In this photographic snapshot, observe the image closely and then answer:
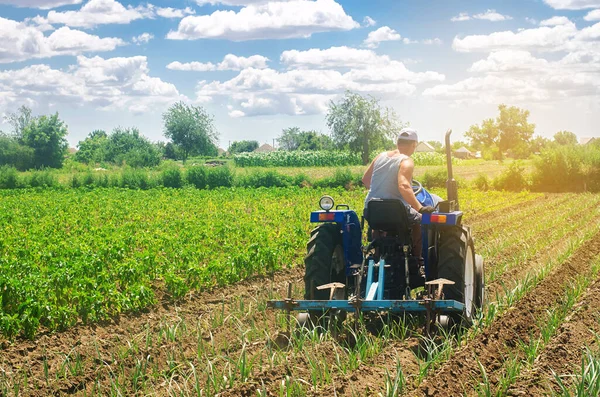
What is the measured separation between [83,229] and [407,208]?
39.8 ft

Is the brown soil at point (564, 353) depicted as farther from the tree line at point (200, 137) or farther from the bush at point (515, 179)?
the tree line at point (200, 137)

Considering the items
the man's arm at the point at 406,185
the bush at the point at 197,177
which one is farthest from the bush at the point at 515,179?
the man's arm at the point at 406,185

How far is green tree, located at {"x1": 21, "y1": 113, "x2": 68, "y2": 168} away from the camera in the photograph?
229 feet

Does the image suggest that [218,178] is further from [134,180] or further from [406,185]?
[406,185]

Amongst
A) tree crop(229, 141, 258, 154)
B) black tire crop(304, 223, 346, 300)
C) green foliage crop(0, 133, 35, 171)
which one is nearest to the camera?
black tire crop(304, 223, 346, 300)

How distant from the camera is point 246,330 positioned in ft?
24.3

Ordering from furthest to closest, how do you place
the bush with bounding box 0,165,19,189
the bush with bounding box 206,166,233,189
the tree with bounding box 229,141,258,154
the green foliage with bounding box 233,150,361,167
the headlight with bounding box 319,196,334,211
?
1. the tree with bounding box 229,141,258,154
2. the green foliage with bounding box 233,150,361,167
3. the bush with bounding box 0,165,19,189
4. the bush with bounding box 206,166,233,189
5. the headlight with bounding box 319,196,334,211

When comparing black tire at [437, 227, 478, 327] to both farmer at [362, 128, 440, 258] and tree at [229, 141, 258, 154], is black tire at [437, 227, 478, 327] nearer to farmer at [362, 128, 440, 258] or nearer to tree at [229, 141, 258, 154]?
farmer at [362, 128, 440, 258]

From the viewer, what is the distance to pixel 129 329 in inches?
322

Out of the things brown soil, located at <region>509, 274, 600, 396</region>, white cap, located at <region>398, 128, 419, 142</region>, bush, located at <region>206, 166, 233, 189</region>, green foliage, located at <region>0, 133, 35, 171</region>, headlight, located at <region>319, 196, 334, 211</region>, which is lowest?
brown soil, located at <region>509, 274, 600, 396</region>

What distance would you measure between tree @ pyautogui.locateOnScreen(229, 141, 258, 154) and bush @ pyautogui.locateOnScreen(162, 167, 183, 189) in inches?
3574

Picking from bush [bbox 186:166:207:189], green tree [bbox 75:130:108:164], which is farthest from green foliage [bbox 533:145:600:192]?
green tree [bbox 75:130:108:164]

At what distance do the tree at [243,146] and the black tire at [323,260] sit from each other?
122 m

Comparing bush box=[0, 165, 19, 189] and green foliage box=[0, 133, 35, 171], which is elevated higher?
green foliage box=[0, 133, 35, 171]
